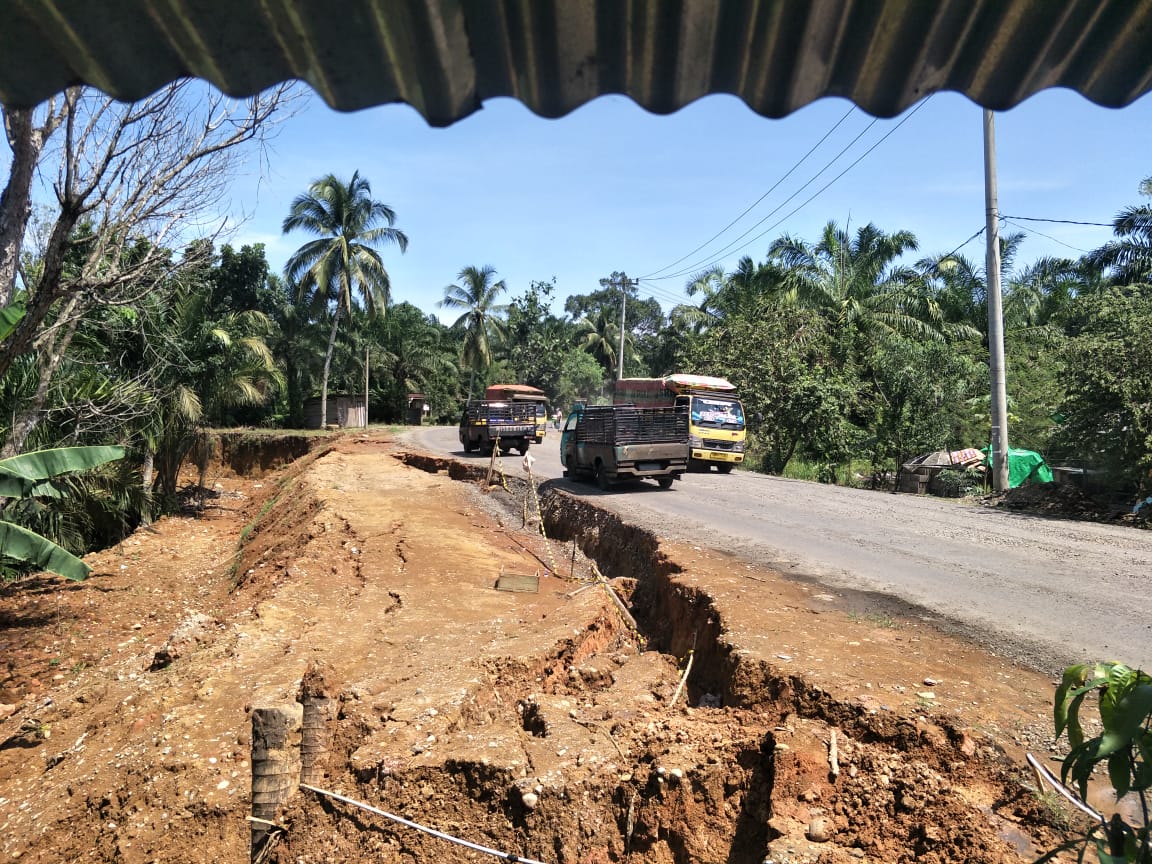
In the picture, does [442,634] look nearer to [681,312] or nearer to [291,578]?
[291,578]

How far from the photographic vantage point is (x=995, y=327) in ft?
48.8

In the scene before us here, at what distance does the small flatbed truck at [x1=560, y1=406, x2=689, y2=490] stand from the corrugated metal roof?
1290 cm

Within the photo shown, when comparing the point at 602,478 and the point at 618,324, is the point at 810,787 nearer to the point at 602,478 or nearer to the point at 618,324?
the point at 602,478

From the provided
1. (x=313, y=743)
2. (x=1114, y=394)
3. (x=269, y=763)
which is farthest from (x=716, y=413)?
(x=269, y=763)

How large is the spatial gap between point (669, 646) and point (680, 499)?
692 centimetres

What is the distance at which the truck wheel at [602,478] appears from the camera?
15.7m

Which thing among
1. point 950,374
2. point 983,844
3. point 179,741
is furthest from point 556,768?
point 950,374

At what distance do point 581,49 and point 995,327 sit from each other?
15598 mm

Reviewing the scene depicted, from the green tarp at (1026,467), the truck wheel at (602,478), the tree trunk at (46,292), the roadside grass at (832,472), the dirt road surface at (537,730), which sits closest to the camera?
the dirt road surface at (537,730)

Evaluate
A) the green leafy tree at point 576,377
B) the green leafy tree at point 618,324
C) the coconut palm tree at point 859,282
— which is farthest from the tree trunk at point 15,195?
the green leafy tree at point 576,377

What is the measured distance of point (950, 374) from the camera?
18.5m

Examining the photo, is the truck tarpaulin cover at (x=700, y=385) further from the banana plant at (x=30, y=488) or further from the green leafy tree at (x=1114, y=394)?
the banana plant at (x=30, y=488)

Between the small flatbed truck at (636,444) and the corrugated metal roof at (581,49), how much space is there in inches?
508

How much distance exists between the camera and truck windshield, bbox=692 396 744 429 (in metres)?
19.0
